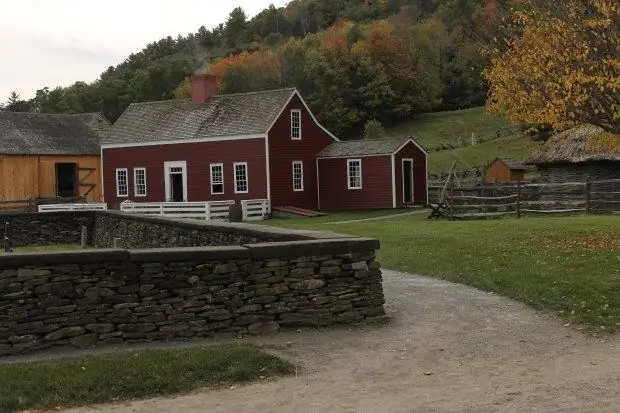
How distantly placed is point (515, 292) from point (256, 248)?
16.0ft

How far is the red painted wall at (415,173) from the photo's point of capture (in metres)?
37.8

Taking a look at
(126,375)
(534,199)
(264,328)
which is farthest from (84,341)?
(534,199)

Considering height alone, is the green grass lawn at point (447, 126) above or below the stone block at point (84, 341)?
above

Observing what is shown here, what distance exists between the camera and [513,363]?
8.14 metres

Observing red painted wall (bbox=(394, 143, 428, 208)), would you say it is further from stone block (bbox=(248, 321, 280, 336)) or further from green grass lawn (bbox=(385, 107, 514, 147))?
green grass lawn (bbox=(385, 107, 514, 147))

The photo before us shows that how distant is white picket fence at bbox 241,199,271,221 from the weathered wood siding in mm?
13348

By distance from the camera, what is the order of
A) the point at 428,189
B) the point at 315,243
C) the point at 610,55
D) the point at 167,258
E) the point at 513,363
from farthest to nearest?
1. the point at 428,189
2. the point at 610,55
3. the point at 315,243
4. the point at 167,258
5. the point at 513,363

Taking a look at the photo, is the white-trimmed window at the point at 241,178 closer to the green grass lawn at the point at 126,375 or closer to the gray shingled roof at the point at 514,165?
the gray shingled roof at the point at 514,165

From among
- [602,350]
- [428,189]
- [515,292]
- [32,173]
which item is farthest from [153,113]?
[602,350]

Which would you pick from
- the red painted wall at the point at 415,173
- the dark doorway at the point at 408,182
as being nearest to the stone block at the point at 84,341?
the red painted wall at the point at 415,173

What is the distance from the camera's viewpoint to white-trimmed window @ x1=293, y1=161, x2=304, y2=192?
38844 millimetres

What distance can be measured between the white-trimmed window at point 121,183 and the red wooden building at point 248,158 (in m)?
0.06

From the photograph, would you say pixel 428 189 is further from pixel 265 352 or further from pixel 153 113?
pixel 265 352

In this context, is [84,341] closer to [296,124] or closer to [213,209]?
[213,209]
